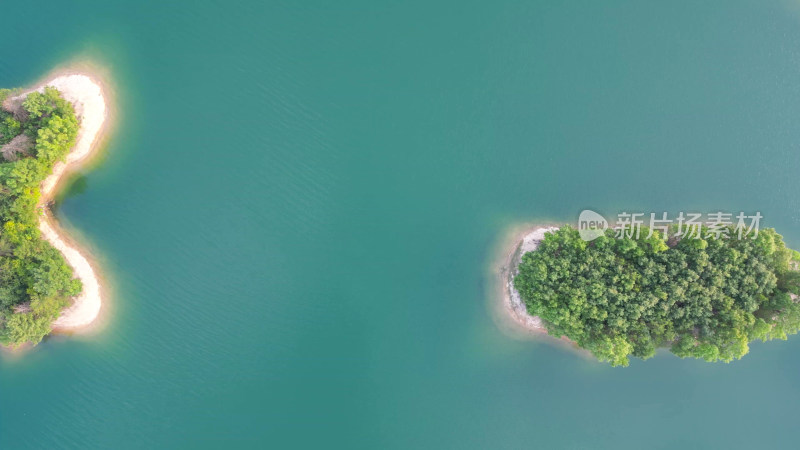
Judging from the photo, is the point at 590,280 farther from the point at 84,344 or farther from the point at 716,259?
the point at 84,344

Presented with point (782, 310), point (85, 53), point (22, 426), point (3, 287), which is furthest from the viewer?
point (85, 53)

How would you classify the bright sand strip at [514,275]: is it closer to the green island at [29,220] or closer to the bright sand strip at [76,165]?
the bright sand strip at [76,165]

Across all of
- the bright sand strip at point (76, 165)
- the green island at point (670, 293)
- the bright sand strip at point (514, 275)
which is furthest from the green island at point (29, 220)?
the green island at point (670, 293)

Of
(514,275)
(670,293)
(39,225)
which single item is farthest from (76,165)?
(670,293)

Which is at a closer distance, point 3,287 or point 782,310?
point 782,310

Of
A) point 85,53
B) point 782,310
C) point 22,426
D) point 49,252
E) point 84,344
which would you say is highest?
point 85,53

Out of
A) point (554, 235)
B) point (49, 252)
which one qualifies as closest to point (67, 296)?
point (49, 252)

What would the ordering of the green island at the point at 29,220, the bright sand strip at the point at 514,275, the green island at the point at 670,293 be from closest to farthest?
the green island at the point at 670,293 < the green island at the point at 29,220 < the bright sand strip at the point at 514,275

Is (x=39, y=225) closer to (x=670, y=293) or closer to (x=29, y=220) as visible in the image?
(x=29, y=220)
